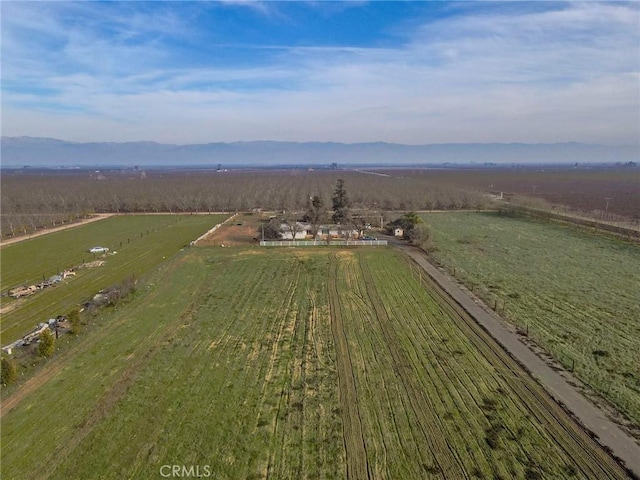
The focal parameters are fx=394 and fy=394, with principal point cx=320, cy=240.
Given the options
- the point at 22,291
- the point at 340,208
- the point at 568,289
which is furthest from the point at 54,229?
the point at 568,289

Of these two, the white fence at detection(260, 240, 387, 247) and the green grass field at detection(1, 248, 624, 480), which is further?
the white fence at detection(260, 240, 387, 247)

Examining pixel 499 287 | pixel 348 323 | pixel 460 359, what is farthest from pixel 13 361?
pixel 499 287

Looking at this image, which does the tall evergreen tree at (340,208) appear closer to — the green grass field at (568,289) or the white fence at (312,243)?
the white fence at (312,243)

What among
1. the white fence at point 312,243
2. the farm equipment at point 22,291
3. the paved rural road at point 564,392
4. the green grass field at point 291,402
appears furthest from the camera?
the white fence at point 312,243

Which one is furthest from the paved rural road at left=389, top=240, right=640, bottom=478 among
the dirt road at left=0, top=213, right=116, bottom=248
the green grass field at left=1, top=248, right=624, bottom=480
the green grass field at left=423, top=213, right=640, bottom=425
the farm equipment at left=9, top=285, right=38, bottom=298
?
the dirt road at left=0, top=213, right=116, bottom=248

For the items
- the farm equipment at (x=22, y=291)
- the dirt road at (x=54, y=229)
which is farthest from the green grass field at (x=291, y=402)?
the dirt road at (x=54, y=229)

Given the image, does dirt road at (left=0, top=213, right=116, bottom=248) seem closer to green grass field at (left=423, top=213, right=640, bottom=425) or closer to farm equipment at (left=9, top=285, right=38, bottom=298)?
farm equipment at (left=9, top=285, right=38, bottom=298)

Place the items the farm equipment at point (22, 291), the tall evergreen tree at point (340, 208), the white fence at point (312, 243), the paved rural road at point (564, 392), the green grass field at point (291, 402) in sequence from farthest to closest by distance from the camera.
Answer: the tall evergreen tree at point (340, 208) < the white fence at point (312, 243) < the farm equipment at point (22, 291) < the paved rural road at point (564, 392) < the green grass field at point (291, 402)

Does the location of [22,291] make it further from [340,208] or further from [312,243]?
[340,208]
